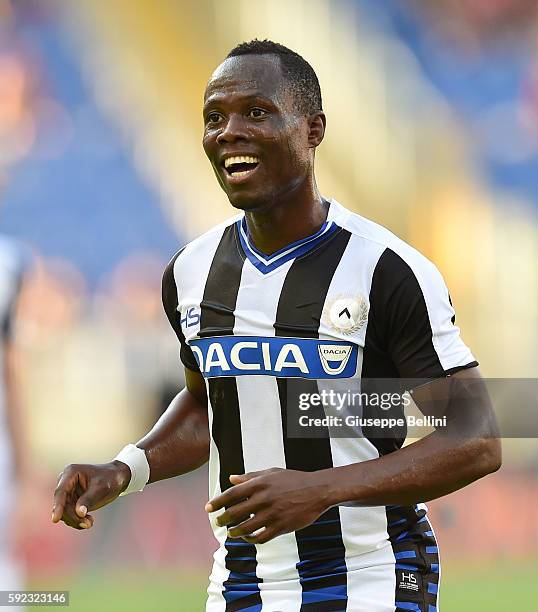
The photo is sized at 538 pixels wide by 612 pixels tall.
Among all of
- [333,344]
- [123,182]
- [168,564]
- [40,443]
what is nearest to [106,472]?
[333,344]

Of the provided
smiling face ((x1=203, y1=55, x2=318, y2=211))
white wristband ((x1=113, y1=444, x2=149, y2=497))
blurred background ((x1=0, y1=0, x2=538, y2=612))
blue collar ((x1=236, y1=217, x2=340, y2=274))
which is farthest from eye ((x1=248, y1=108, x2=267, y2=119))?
blurred background ((x1=0, y1=0, x2=538, y2=612))

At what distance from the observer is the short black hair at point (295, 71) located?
2.76 meters

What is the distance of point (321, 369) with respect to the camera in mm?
2619

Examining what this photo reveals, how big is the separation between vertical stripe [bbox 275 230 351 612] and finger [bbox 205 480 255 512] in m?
0.48

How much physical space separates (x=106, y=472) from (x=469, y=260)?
5.44 metres

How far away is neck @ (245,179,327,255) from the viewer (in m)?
2.78

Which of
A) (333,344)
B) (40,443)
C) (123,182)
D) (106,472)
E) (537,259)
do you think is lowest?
(106,472)

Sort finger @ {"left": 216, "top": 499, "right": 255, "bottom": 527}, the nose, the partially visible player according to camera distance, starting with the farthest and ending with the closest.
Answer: the partially visible player → the nose → finger @ {"left": 216, "top": 499, "right": 255, "bottom": 527}

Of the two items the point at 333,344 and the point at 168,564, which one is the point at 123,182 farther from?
the point at 333,344

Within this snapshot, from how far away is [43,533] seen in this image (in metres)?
6.62

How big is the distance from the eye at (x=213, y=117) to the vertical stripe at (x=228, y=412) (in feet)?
1.10

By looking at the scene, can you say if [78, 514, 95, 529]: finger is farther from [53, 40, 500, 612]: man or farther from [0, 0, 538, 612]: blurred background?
[0, 0, 538, 612]: blurred background

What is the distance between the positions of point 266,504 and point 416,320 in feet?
1.98

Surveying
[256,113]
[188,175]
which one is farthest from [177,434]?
[188,175]
